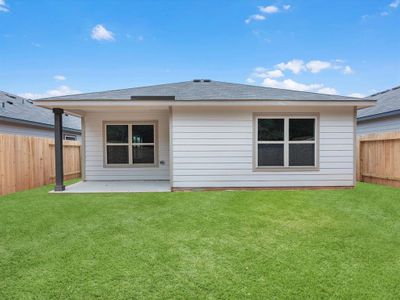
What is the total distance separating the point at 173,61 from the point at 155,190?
13.2 m

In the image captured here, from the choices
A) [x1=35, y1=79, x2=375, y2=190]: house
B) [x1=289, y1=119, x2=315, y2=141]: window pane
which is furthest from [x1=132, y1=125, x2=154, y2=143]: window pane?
[x1=289, y1=119, x2=315, y2=141]: window pane

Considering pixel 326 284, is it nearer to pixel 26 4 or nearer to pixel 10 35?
pixel 26 4

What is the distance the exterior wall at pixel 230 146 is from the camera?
7359mm

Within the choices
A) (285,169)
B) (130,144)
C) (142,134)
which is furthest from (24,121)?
(285,169)

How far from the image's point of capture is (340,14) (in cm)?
1279

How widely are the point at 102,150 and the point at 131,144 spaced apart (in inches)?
41.1

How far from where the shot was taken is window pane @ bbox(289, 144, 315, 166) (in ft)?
24.6

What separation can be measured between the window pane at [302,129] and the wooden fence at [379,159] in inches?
103

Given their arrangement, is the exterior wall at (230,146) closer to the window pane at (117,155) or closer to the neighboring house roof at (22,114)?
the window pane at (117,155)

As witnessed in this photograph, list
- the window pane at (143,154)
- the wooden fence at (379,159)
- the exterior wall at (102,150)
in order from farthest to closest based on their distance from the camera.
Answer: the window pane at (143,154) < the exterior wall at (102,150) < the wooden fence at (379,159)

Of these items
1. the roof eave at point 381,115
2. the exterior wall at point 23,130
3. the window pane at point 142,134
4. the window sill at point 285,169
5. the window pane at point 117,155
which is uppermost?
the roof eave at point 381,115

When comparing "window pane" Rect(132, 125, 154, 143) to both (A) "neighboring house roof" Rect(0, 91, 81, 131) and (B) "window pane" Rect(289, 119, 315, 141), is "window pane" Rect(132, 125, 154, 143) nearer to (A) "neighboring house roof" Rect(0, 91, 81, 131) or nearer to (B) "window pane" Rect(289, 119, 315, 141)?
(B) "window pane" Rect(289, 119, 315, 141)

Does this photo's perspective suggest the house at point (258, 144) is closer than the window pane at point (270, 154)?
Yes

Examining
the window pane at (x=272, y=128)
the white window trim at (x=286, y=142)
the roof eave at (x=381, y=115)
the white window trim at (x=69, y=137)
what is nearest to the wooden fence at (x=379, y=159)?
the roof eave at (x=381, y=115)
